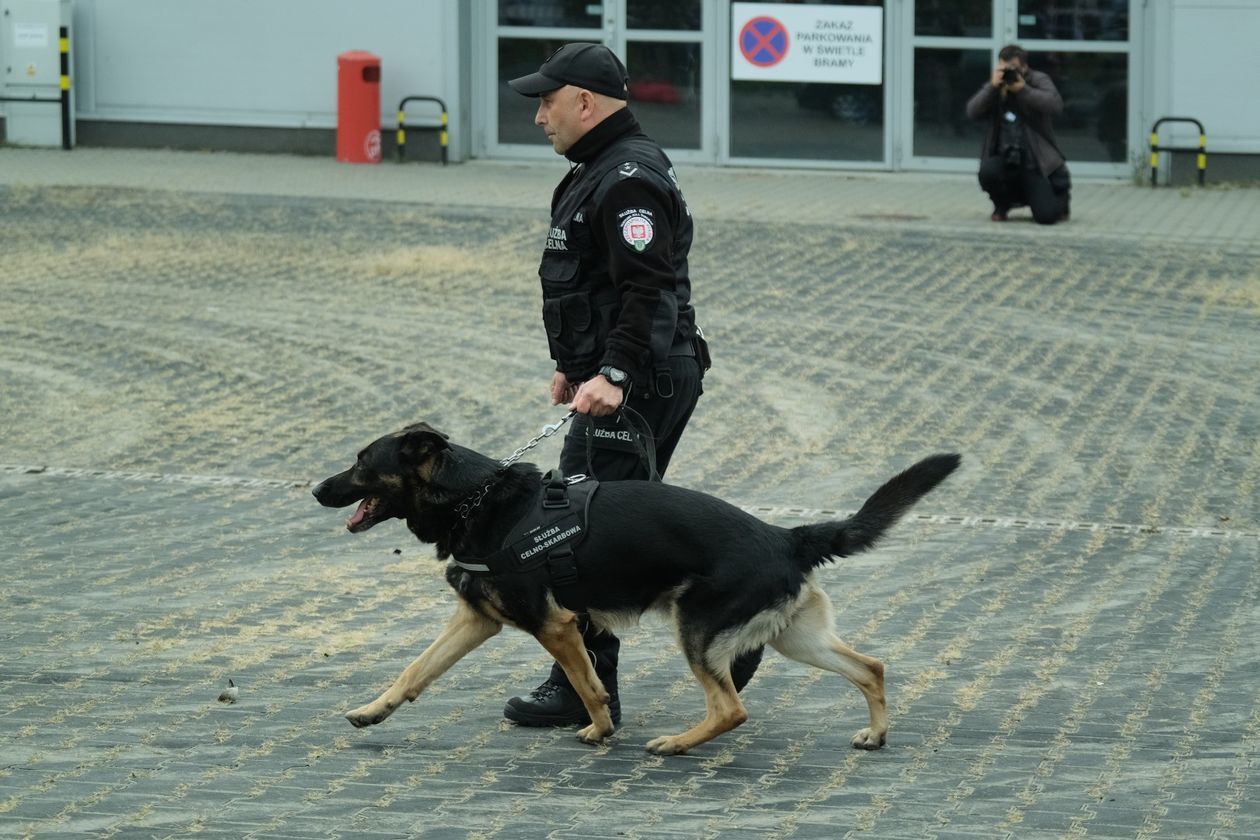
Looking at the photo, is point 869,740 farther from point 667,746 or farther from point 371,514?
point 371,514

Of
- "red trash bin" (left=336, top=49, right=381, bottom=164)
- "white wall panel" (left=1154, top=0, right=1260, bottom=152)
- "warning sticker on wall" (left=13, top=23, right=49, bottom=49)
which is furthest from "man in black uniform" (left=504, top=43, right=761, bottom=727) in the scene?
"warning sticker on wall" (left=13, top=23, right=49, bottom=49)

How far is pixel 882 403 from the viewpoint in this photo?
10.4 m

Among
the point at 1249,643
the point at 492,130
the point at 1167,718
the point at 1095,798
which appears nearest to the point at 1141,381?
the point at 1249,643

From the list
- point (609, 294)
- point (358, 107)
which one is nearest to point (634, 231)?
point (609, 294)

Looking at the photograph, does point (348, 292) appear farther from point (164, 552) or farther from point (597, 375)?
point (597, 375)

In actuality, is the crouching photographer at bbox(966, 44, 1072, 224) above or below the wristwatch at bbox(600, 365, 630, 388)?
above

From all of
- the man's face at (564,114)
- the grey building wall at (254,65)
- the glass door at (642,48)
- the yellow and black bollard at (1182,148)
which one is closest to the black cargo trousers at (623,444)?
the man's face at (564,114)

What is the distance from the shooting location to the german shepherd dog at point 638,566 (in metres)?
5.14

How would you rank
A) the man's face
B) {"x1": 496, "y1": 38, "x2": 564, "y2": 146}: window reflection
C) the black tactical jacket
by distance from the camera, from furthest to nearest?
{"x1": 496, "y1": 38, "x2": 564, "y2": 146}: window reflection, the man's face, the black tactical jacket

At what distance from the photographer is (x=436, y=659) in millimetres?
5383

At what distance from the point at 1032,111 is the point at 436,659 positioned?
1232 centimetres

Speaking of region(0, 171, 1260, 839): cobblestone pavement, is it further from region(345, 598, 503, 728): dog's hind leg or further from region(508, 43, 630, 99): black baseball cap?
region(508, 43, 630, 99): black baseball cap

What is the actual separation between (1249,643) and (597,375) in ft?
8.96

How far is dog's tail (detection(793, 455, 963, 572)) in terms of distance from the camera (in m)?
5.21
